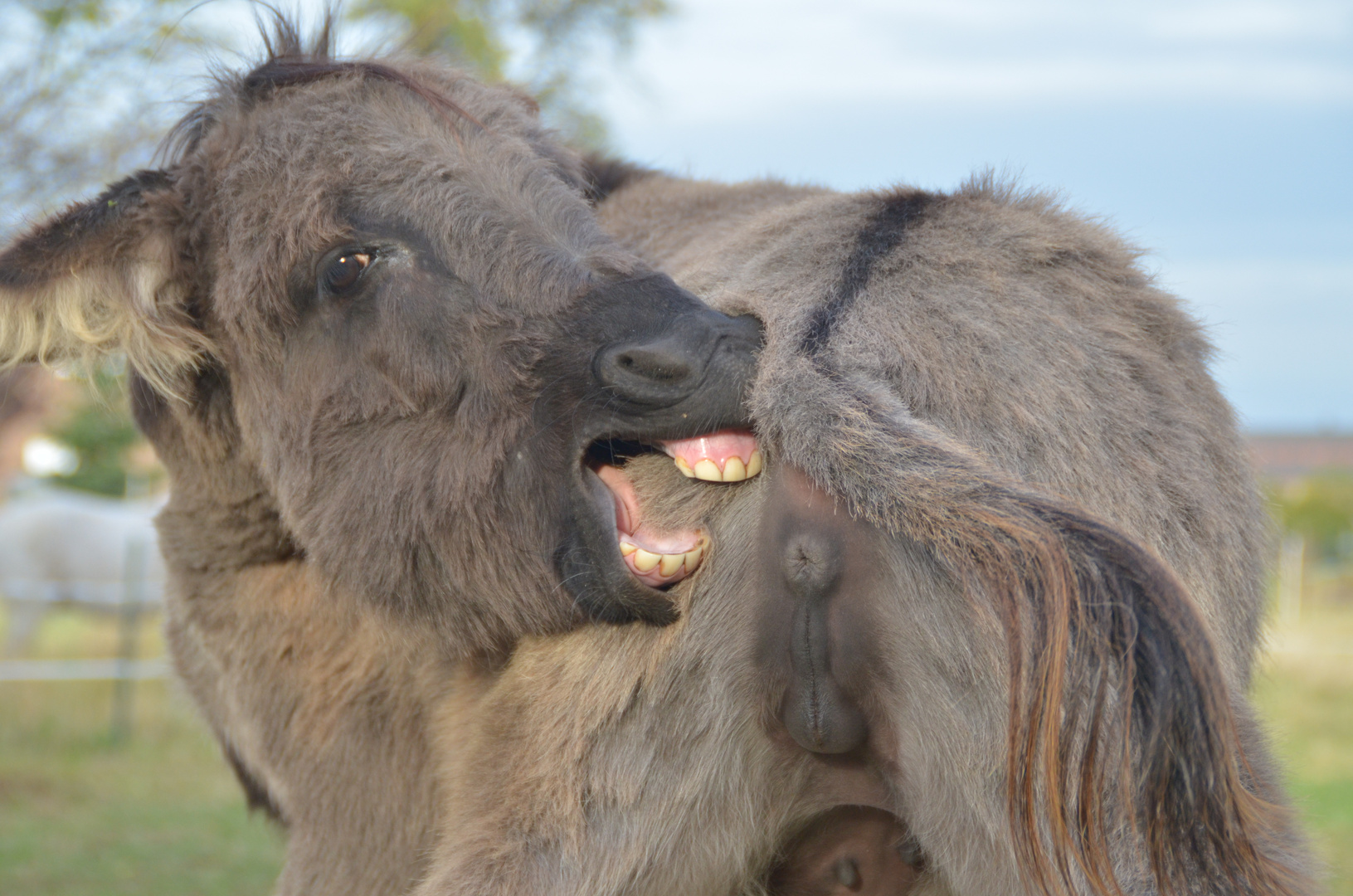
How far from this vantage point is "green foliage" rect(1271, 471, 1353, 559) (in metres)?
28.0

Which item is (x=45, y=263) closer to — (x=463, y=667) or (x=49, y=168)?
(x=463, y=667)

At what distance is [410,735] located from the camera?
117 inches

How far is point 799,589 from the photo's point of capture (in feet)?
6.88

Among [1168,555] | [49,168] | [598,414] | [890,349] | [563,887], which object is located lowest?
[563,887]

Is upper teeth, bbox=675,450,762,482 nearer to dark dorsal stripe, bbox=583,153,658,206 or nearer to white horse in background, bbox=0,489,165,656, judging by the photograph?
dark dorsal stripe, bbox=583,153,658,206

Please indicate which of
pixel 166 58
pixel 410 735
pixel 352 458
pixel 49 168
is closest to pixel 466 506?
pixel 352 458

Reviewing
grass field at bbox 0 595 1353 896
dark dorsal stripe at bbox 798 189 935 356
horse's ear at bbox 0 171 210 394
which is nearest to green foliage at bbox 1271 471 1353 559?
grass field at bbox 0 595 1353 896

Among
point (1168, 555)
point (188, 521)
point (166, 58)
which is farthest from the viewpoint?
point (166, 58)

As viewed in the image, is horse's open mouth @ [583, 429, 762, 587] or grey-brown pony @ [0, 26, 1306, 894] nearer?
grey-brown pony @ [0, 26, 1306, 894]

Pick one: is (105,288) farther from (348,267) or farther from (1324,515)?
(1324,515)

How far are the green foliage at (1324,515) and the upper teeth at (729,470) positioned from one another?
29500 millimetres

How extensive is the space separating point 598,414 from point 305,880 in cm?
167

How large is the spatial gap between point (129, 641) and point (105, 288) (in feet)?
29.3

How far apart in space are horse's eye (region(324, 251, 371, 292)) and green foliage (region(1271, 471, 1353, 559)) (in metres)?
29.7
